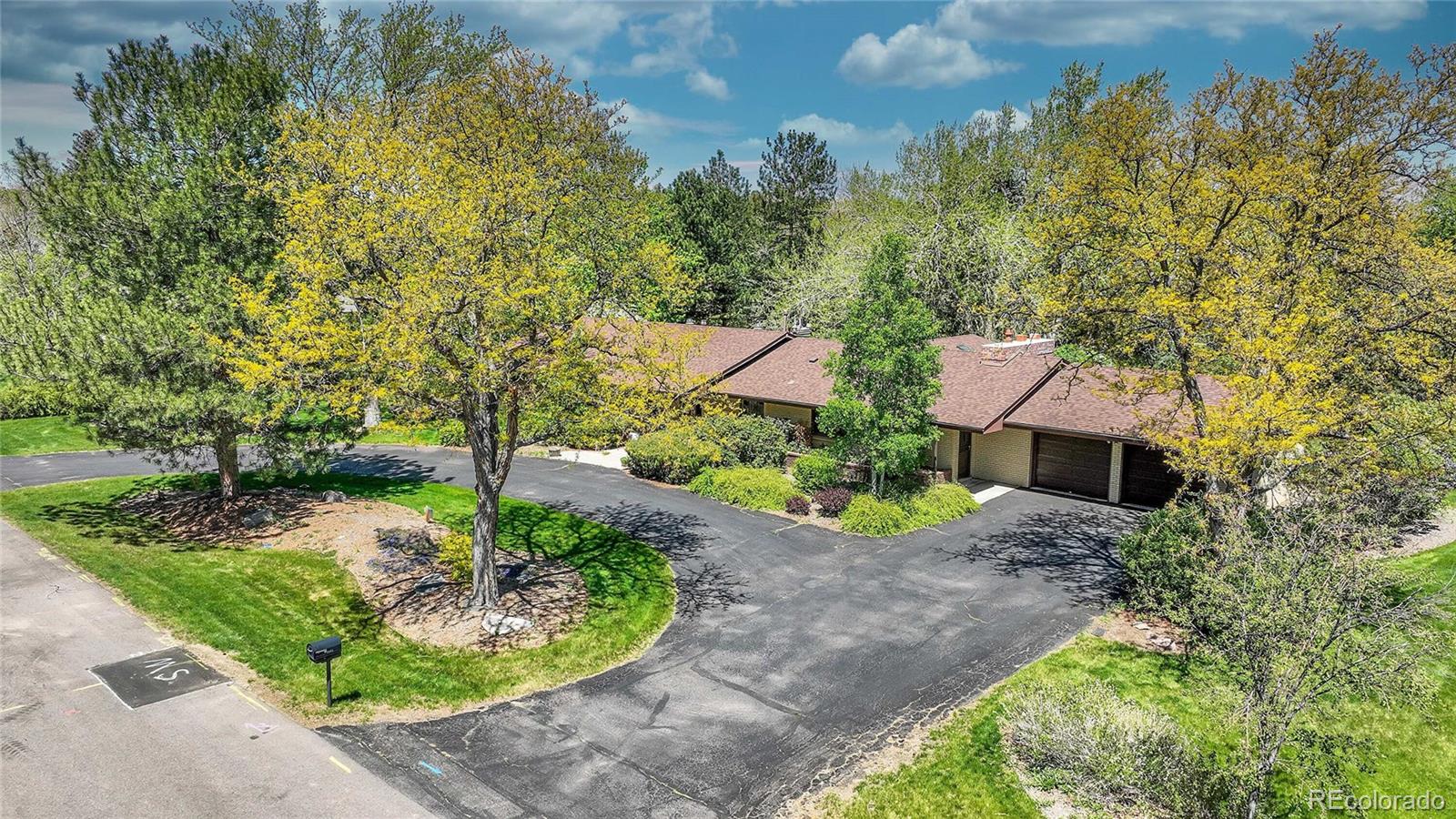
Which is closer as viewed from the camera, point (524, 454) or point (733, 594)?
point (733, 594)

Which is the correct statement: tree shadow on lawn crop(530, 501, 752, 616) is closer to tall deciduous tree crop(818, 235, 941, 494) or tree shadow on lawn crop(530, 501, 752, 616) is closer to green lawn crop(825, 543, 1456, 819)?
tall deciduous tree crop(818, 235, 941, 494)

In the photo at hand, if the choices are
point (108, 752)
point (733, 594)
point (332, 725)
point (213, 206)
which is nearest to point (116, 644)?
point (108, 752)

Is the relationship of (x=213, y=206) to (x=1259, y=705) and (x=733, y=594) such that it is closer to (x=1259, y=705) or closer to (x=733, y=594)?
(x=733, y=594)

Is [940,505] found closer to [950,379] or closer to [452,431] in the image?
[950,379]

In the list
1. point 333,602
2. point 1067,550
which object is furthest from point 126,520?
point 1067,550

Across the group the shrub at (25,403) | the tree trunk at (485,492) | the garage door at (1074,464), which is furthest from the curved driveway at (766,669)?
the shrub at (25,403)

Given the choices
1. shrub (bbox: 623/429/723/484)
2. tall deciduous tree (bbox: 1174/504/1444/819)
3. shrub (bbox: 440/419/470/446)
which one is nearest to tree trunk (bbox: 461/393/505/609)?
shrub (bbox: 440/419/470/446)

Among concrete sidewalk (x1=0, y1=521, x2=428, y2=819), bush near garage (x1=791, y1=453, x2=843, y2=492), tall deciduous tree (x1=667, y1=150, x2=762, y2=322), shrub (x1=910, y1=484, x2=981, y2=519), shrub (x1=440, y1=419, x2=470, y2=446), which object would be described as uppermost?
tall deciduous tree (x1=667, y1=150, x2=762, y2=322)
